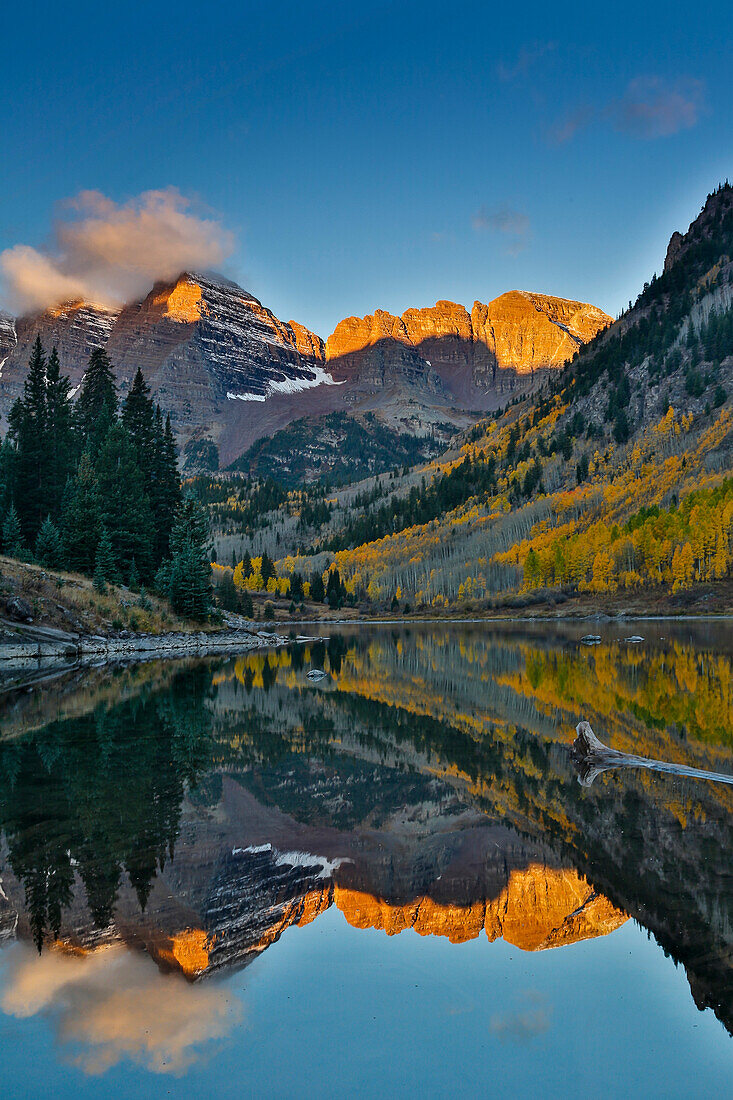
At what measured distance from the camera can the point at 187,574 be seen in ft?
222

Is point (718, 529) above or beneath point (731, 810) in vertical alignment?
above

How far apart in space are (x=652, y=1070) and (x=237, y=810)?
10.7 meters

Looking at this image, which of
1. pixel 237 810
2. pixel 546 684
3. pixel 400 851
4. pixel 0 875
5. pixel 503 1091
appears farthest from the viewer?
pixel 546 684

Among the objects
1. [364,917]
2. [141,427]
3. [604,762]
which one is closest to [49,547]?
[141,427]

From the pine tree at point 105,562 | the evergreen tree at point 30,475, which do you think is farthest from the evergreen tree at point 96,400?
the pine tree at point 105,562

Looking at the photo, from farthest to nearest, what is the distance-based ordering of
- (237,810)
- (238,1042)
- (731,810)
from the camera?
(237,810) → (731,810) → (238,1042)

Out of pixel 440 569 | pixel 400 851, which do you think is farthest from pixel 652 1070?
pixel 440 569

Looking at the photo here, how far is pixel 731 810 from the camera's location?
14.2 meters

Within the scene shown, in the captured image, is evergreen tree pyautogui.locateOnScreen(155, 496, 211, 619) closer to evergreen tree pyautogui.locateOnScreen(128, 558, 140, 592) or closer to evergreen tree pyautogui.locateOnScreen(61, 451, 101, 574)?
evergreen tree pyautogui.locateOnScreen(128, 558, 140, 592)

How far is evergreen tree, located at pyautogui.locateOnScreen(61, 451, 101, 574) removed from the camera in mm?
61938

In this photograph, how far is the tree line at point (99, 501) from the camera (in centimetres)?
6269

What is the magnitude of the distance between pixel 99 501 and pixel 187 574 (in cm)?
1032

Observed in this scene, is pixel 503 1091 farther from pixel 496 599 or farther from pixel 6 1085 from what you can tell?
pixel 496 599

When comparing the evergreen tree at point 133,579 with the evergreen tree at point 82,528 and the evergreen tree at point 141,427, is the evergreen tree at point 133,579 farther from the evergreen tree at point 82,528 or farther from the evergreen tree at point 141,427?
the evergreen tree at point 141,427
